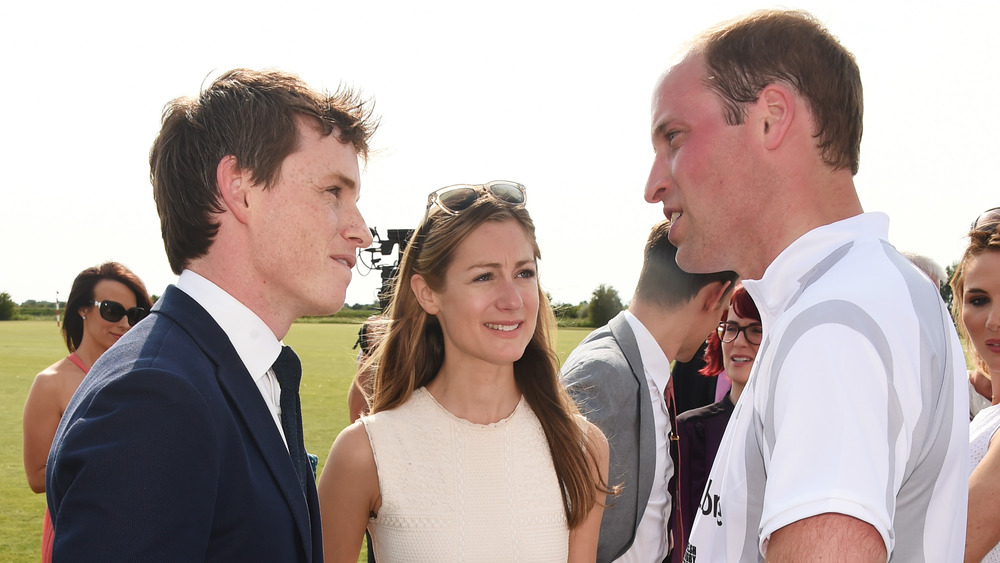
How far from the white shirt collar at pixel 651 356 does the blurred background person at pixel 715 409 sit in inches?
14.7

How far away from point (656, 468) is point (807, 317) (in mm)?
2147

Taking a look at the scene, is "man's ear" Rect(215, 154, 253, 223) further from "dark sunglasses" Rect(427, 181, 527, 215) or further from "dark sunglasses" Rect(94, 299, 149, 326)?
"dark sunglasses" Rect(94, 299, 149, 326)

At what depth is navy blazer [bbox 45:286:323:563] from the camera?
133cm

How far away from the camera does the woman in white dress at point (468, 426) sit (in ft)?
8.74

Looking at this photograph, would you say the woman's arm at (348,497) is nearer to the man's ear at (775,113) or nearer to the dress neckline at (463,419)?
the dress neckline at (463,419)

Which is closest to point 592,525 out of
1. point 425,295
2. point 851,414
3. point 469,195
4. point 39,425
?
point 425,295

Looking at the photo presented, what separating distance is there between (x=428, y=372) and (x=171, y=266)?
4.49ft

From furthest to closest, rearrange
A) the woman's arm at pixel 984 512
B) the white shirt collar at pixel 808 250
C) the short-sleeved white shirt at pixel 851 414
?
1. the woman's arm at pixel 984 512
2. the white shirt collar at pixel 808 250
3. the short-sleeved white shirt at pixel 851 414

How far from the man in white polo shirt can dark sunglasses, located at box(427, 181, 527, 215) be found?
1.16 m

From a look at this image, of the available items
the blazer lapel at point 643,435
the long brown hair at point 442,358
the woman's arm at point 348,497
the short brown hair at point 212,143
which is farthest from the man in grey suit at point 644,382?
the short brown hair at point 212,143

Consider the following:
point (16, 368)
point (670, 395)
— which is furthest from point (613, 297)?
point (670, 395)

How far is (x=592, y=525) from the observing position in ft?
9.34

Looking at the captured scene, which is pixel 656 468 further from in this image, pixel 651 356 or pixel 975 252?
pixel 975 252

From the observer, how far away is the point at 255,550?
155cm
